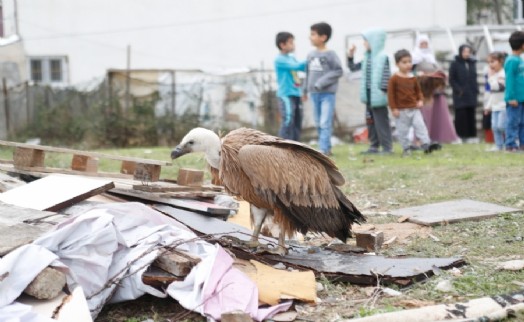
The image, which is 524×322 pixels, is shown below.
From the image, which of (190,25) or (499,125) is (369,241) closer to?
(499,125)

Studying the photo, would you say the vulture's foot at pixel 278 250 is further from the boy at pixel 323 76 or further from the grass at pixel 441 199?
the boy at pixel 323 76

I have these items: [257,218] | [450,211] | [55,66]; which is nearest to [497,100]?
[450,211]

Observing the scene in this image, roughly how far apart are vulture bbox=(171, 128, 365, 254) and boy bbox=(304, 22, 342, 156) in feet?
23.2

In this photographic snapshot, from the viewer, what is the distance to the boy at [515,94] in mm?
12773

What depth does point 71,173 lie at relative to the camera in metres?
7.24

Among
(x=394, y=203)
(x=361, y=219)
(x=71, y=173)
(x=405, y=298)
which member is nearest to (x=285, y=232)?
(x=361, y=219)

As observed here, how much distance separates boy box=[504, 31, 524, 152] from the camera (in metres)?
12.8

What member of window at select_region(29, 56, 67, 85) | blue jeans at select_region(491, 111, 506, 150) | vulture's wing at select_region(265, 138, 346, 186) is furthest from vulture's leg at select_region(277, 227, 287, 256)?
window at select_region(29, 56, 67, 85)

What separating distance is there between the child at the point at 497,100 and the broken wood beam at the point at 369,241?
27.5 feet

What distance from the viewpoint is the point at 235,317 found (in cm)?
429

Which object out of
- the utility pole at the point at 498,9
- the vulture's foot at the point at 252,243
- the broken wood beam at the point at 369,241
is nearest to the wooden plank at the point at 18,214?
the vulture's foot at the point at 252,243

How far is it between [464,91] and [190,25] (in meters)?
10.1

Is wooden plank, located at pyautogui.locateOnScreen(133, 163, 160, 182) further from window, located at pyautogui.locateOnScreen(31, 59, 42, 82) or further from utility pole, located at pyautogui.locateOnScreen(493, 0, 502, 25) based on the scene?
utility pole, located at pyautogui.locateOnScreen(493, 0, 502, 25)

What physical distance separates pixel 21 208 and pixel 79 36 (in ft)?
62.5
